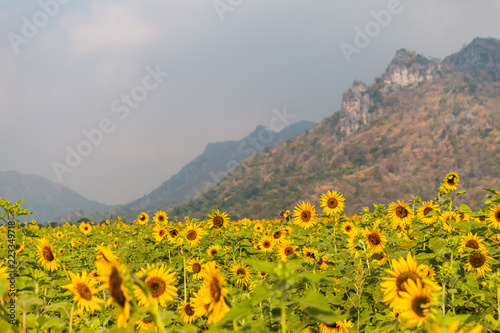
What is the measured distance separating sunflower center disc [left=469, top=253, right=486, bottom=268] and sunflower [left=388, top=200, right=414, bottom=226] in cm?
219

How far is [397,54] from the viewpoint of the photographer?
192 meters

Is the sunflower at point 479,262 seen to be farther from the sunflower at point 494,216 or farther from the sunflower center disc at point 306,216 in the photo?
the sunflower center disc at point 306,216

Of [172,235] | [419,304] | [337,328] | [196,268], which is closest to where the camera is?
[419,304]

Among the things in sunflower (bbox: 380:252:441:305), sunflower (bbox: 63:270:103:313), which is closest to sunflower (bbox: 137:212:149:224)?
sunflower (bbox: 63:270:103:313)

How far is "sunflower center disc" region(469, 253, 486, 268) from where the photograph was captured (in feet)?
12.7

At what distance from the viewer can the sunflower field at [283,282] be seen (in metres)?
1.46

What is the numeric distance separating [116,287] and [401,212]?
236 inches

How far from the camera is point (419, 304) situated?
179 cm

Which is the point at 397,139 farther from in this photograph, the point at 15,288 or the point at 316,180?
the point at 15,288

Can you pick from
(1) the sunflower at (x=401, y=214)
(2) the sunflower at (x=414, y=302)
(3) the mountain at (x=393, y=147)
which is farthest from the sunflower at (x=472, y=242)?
(3) the mountain at (x=393, y=147)

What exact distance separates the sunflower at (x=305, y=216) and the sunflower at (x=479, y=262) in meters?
3.88

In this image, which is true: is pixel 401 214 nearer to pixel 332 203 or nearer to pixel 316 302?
pixel 332 203

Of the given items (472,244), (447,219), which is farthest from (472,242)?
(447,219)

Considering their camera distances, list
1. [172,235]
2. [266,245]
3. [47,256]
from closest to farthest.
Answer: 1. [47,256]
2. [266,245]
3. [172,235]
